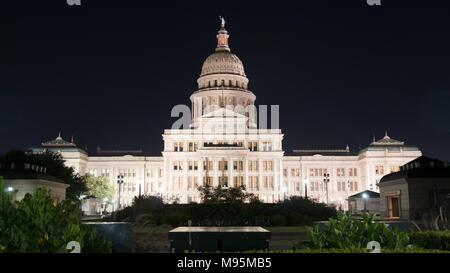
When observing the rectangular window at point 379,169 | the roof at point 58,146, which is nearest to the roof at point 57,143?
the roof at point 58,146

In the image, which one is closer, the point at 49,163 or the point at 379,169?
the point at 49,163

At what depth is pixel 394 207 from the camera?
36531 millimetres

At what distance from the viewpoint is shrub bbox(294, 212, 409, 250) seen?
813 cm

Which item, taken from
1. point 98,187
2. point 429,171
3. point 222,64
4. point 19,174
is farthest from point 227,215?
point 222,64

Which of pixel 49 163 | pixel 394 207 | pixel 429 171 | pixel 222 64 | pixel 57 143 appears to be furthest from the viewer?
pixel 222 64

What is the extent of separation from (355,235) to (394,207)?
31.1 meters

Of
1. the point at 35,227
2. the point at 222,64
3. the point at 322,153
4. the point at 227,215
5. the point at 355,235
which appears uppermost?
the point at 222,64

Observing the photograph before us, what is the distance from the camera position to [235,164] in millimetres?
90500

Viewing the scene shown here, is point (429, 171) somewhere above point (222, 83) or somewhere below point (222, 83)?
below

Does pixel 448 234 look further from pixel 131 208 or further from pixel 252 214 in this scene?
pixel 131 208

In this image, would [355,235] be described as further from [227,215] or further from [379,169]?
[379,169]

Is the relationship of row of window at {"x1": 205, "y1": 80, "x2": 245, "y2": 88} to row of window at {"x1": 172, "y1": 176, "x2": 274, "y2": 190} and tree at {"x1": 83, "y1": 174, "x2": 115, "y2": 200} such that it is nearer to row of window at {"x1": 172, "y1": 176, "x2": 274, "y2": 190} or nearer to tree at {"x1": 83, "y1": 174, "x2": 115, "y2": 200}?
row of window at {"x1": 172, "y1": 176, "x2": 274, "y2": 190}

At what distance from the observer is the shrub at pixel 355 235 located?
813 cm

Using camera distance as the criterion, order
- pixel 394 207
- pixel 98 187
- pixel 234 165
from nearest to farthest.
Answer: pixel 394 207 → pixel 98 187 → pixel 234 165
